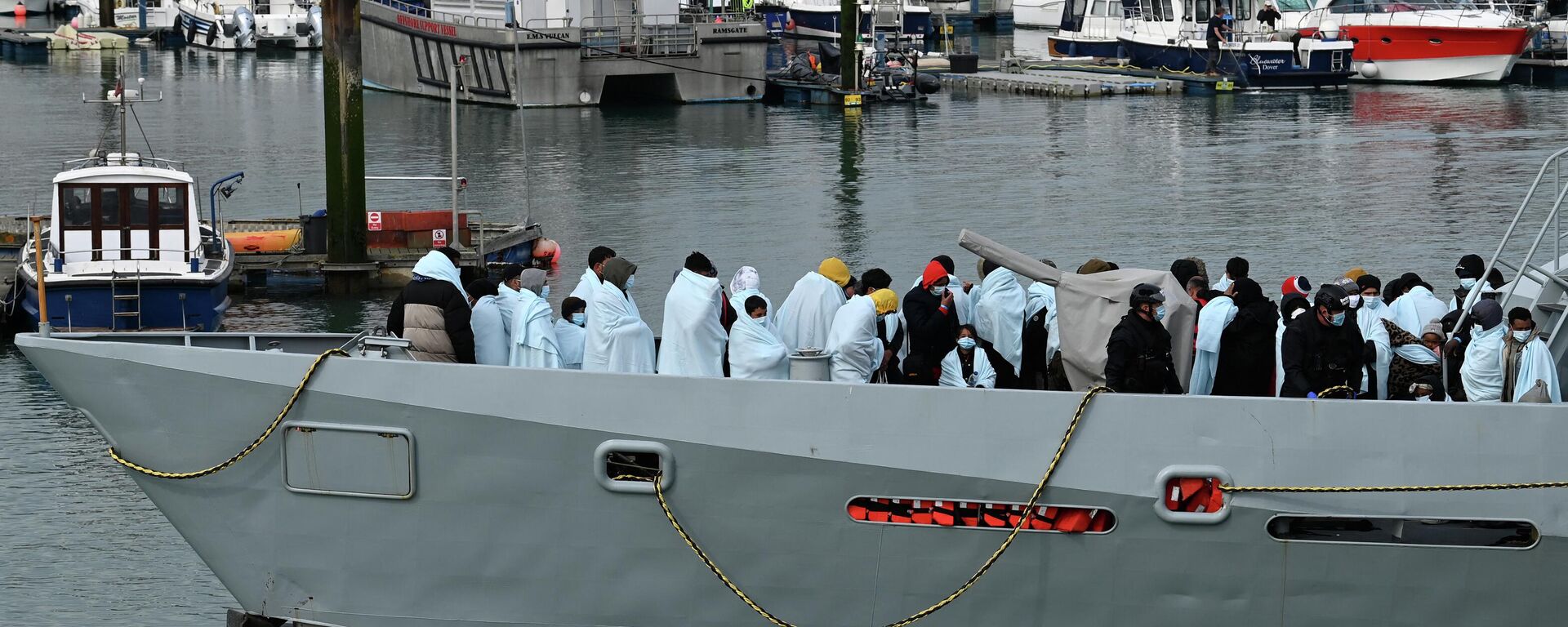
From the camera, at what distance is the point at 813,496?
816 centimetres

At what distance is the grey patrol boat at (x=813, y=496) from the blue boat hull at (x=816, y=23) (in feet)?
181

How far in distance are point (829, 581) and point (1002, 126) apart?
33566 millimetres

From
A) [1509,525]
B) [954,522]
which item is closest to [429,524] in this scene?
[954,522]

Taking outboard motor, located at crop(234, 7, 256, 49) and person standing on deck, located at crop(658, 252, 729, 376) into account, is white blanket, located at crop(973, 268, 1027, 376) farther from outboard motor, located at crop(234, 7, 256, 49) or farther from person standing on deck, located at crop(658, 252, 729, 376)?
outboard motor, located at crop(234, 7, 256, 49)

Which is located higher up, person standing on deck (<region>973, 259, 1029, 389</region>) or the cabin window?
the cabin window

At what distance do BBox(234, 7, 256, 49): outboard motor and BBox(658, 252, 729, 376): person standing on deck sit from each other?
211 ft

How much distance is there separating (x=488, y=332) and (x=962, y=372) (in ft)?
8.54

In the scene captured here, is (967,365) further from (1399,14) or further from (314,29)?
(314,29)

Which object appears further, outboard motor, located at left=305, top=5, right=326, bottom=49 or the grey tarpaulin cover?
outboard motor, located at left=305, top=5, right=326, bottom=49

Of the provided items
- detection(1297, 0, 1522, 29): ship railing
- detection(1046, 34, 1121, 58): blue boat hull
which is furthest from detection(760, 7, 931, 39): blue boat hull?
detection(1297, 0, 1522, 29): ship railing

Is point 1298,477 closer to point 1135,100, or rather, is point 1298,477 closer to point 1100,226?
point 1100,226

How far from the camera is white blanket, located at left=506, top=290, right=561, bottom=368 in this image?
9.17m

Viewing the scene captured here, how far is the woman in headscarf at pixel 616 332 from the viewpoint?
9.02 m

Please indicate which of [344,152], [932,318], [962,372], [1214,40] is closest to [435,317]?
[932,318]
